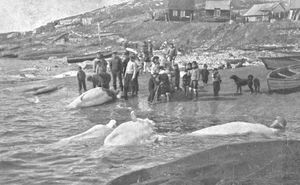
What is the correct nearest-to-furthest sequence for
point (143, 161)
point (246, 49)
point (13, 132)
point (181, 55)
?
point (143, 161), point (13, 132), point (181, 55), point (246, 49)

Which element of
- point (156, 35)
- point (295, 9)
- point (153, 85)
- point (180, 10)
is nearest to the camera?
point (153, 85)

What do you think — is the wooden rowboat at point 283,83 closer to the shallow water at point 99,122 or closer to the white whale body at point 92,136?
the shallow water at point 99,122

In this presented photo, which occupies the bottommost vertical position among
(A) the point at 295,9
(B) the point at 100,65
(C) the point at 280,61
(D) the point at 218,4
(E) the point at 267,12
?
(C) the point at 280,61

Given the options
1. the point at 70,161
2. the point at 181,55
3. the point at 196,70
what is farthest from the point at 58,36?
the point at 70,161

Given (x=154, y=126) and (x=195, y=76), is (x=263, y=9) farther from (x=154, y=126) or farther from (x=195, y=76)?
(x=154, y=126)

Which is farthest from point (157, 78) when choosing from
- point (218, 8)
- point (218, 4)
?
point (218, 4)

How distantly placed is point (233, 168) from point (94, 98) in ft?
39.3

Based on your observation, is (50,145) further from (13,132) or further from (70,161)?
(13,132)

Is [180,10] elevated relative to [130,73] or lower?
elevated

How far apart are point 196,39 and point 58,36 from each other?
37398 mm

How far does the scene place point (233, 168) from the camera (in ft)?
28.2

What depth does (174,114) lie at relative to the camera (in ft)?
56.2

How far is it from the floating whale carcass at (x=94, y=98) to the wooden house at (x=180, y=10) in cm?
6146

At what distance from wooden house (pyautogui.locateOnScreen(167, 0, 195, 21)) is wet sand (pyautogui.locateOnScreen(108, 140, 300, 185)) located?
71.6 meters
